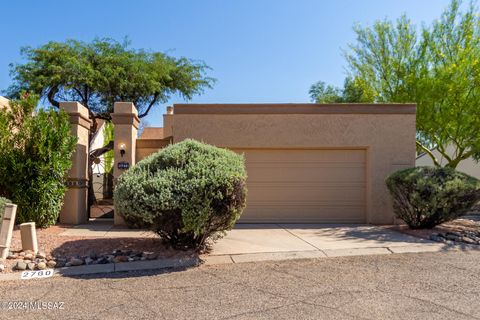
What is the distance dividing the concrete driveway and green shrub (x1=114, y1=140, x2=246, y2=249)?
0.76 m

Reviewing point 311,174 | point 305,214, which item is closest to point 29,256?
point 305,214

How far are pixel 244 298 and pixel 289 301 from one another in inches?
22.7

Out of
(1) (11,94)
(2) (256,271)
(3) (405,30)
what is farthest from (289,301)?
(1) (11,94)

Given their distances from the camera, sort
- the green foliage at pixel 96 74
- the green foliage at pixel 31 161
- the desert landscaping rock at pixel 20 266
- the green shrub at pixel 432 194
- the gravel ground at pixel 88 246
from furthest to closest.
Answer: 1. the green foliage at pixel 96 74
2. the green foliage at pixel 31 161
3. the green shrub at pixel 432 194
4. the gravel ground at pixel 88 246
5. the desert landscaping rock at pixel 20 266

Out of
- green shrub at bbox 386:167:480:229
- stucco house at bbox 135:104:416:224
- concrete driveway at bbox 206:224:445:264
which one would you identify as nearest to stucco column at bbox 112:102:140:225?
stucco house at bbox 135:104:416:224

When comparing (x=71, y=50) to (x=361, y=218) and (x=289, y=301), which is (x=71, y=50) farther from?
(x=289, y=301)

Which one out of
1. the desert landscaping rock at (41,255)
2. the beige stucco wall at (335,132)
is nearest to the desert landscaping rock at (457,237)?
the beige stucco wall at (335,132)

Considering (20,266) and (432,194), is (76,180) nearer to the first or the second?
(20,266)

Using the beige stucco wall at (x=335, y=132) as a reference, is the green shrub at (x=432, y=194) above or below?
below

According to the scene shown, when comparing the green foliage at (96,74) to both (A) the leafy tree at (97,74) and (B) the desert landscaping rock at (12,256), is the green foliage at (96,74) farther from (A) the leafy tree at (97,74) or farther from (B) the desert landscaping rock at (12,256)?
(B) the desert landscaping rock at (12,256)

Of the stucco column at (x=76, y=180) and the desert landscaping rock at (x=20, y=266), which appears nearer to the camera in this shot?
the desert landscaping rock at (x=20, y=266)

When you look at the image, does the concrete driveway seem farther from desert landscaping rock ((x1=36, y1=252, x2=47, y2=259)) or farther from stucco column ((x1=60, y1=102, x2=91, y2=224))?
stucco column ((x1=60, y1=102, x2=91, y2=224))

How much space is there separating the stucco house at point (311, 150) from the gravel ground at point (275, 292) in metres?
4.87

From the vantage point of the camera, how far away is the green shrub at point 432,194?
945cm
